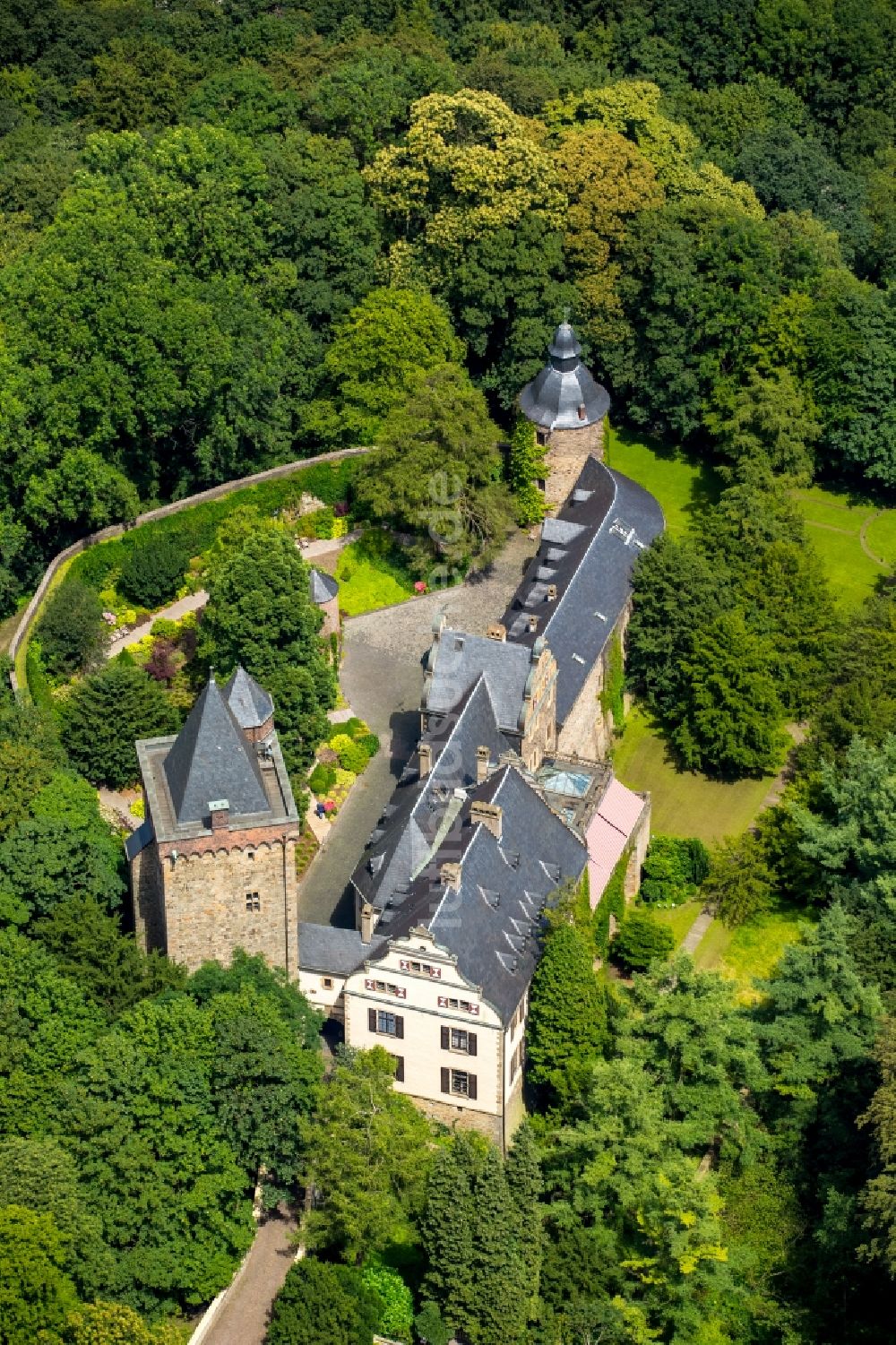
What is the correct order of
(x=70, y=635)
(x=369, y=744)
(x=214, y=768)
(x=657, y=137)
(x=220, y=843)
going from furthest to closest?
(x=657, y=137)
(x=70, y=635)
(x=369, y=744)
(x=214, y=768)
(x=220, y=843)

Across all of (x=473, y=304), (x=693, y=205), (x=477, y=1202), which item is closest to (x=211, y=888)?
(x=477, y=1202)

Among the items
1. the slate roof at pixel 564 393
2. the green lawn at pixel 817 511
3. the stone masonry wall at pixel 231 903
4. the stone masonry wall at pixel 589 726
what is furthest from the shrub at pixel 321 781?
the green lawn at pixel 817 511

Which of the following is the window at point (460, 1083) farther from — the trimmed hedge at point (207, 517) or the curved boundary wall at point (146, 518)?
the trimmed hedge at point (207, 517)

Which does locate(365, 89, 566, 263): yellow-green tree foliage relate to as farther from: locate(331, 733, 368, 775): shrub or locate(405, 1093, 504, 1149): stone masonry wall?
locate(405, 1093, 504, 1149): stone masonry wall

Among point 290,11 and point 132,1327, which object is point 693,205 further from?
point 132,1327

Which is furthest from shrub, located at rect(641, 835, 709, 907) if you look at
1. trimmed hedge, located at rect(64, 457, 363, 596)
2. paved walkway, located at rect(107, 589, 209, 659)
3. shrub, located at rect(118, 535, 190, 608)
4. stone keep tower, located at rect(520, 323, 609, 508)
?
trimmed hedge, located at rect(64, 457, 363, 596)

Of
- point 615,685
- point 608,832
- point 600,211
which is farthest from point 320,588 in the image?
point 600,211

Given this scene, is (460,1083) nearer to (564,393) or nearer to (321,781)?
(321,781)
